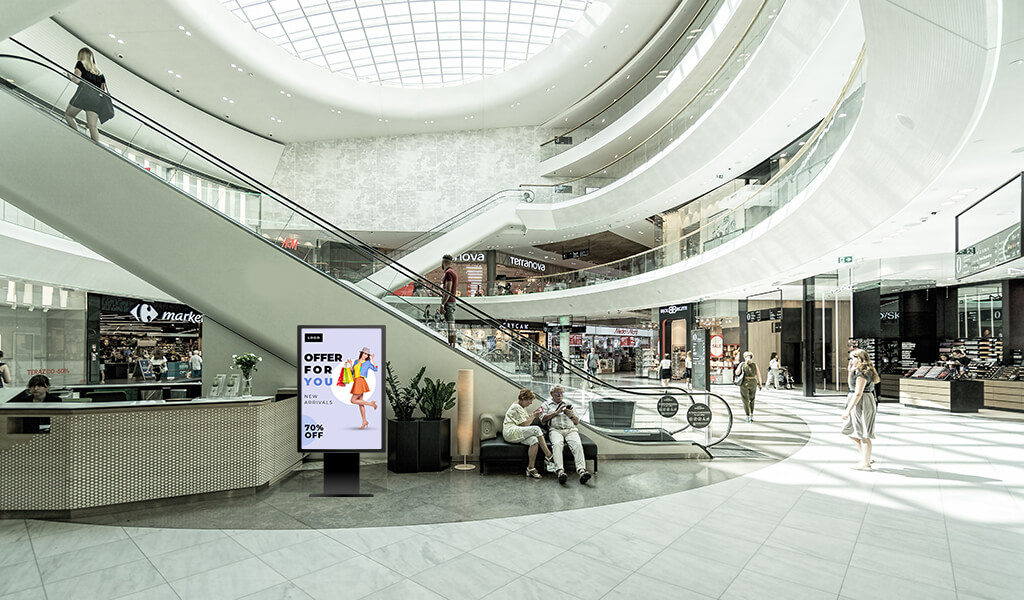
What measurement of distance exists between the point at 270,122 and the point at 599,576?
24817mm

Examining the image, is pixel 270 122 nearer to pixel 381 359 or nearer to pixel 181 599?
pixel 381 359

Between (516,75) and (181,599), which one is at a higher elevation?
(516,75)

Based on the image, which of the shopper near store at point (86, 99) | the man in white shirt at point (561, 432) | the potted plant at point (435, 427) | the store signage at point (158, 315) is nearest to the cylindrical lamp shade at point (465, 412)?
the potted plant at point (435, 427)

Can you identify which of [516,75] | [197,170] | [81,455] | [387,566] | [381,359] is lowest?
[387,566]

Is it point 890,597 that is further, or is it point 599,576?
point 599,576

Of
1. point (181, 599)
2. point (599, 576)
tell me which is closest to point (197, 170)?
point (181, 599)

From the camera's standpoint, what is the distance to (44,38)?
47.7 feet

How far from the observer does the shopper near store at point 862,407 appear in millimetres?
6844

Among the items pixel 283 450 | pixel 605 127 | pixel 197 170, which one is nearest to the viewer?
pixel 283 450

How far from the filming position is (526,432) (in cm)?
677

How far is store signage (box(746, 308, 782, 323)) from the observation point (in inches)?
796

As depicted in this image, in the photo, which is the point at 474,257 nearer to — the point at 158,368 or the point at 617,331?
the point at 617,331

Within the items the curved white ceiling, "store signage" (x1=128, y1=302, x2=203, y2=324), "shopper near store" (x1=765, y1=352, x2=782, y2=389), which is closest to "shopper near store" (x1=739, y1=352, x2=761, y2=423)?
"shopper near store" (x1=765, y1=352, x2=782, y2=389)

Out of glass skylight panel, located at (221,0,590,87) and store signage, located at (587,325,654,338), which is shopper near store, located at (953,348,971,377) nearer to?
store signage, located at (587,325,654,338)
